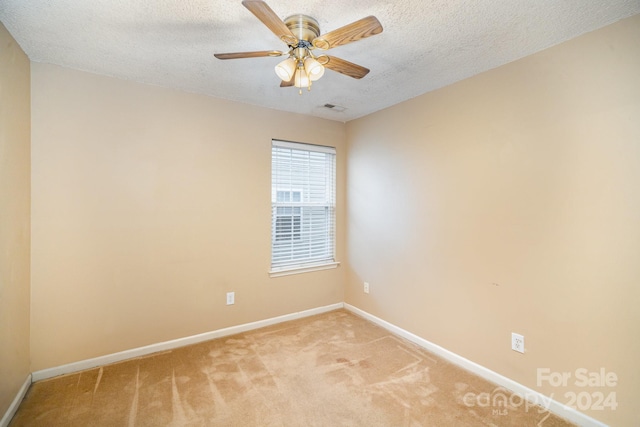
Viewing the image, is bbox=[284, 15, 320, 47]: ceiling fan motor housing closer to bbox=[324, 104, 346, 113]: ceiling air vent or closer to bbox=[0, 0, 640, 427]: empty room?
bbox=[0, 0, 640, 427]: empty room

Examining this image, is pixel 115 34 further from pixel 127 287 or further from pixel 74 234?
pixel 127 287

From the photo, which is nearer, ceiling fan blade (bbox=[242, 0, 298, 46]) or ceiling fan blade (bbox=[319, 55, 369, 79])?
ceiling fan blade (bbox=[242, 0, 298, 46])

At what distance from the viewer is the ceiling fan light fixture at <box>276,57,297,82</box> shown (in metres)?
1.54

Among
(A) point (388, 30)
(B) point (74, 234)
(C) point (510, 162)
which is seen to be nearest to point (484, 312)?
(C) point (510, 162)

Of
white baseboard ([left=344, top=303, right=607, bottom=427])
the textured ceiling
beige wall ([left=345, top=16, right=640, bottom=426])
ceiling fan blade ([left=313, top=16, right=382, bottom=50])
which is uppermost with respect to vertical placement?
the textured ceiling

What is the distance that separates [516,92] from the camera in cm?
206

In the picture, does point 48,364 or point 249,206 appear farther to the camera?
point 249,206

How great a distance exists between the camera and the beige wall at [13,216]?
1.71 m

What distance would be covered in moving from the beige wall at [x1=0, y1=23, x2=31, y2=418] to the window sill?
1.97 m

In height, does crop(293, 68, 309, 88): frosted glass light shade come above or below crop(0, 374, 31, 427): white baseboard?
above

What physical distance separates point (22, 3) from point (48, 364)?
8.01ft

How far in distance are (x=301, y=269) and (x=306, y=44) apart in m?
2.44

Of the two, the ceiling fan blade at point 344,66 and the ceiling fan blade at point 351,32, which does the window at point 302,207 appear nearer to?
the ceiling fan blade at point 344,66

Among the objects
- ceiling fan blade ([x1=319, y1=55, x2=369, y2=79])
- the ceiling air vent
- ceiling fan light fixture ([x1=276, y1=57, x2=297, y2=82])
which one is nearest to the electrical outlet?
ceiling fan blade ([x1=319, y1=55, x2=369, y2=79])
